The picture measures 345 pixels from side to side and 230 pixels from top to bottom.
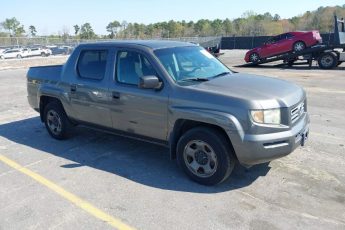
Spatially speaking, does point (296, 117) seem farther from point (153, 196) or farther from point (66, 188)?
point (66, 188)

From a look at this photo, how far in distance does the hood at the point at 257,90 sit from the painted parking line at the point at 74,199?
1801 millimetres

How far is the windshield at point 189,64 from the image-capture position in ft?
15.9

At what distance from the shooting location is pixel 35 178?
4.93 meters

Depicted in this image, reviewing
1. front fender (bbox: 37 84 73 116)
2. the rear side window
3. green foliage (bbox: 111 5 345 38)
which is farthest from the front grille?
green foliage (bbox: 111 5 345 38)

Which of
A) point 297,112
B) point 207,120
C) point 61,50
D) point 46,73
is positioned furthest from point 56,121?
point 61,50

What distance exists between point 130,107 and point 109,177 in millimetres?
986

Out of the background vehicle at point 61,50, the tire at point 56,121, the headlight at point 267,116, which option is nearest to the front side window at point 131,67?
the headlight at point 267,116

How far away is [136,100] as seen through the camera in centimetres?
496

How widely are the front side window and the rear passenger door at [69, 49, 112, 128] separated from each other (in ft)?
0.73

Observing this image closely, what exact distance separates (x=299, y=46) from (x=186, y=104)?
17.5 meters

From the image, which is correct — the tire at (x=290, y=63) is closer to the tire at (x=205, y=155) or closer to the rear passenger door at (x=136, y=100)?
the rear passenger door at (x=136, y=100)

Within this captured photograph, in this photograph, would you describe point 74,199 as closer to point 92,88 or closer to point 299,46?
point 92,88

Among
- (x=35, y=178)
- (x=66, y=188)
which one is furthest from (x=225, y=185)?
(x=35, y=178)

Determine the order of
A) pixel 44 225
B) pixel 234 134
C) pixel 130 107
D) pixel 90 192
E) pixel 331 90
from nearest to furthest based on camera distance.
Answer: pixel 44 225 < pixel 234 134 < pixel 90 192 < pixel 130 107 < pixel 331 90
